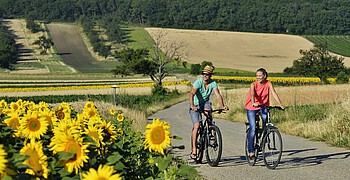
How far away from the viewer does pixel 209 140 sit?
11938mm

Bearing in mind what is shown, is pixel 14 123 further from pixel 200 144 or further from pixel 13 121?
pixel 200 144

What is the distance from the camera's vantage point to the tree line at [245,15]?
15700 centimetres

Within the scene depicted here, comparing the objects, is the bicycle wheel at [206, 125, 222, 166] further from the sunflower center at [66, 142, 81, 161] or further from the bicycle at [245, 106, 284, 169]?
the sunflower center at [66, 142, 81, 161]

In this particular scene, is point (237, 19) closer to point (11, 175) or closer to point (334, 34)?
point (334, 34)

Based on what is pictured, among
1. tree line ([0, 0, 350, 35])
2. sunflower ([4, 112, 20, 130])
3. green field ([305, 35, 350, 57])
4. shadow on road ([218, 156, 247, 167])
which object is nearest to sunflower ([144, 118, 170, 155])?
sunflower ([4, 112, 20, 130])

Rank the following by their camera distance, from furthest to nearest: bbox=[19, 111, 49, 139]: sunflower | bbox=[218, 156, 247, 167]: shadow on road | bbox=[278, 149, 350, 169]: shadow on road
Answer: bbox=[218, 156, 247, 167]: shadow on road < bbox=[278, 149, 350, 169]: shadow on road < bbox=[19, 111, 49, 139]: sunflower

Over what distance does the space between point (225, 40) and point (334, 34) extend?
1460 inches

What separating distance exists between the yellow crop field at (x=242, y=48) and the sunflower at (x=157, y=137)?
97.0 meters

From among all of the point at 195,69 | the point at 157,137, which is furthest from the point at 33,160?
the point at 195,69

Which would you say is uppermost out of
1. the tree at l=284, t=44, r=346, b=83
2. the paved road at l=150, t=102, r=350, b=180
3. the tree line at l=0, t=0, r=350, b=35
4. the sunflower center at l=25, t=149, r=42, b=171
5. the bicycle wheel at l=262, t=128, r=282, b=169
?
the tree line at l=0, t=0, r=350, b=35

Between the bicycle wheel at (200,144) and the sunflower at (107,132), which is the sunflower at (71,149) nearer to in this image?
the sunflower at (107,132)

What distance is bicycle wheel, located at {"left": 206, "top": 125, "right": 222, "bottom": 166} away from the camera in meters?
11.6

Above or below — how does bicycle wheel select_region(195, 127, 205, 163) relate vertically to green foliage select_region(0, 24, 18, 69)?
below

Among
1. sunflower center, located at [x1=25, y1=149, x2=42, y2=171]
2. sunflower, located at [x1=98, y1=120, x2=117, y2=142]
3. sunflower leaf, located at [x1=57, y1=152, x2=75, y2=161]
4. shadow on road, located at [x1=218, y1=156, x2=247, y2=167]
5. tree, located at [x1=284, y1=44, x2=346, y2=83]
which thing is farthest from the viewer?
tree, located at [x1=284, y1=44, x2=346, y2=83]
